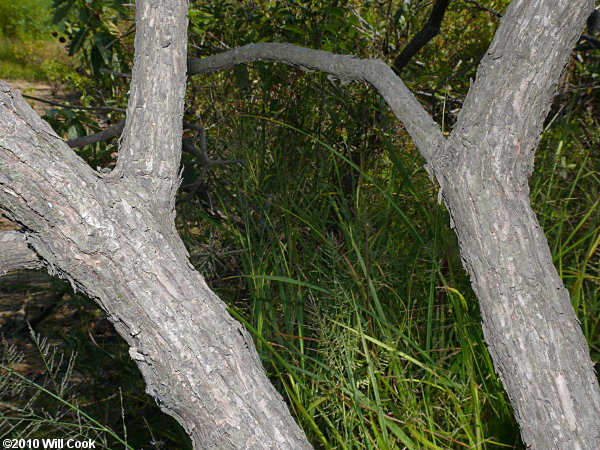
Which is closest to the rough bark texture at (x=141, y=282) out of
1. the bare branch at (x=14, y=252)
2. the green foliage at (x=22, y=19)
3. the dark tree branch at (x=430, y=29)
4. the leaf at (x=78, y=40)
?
the bare branch at (x=14, y=252)

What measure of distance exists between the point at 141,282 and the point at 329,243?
672mm

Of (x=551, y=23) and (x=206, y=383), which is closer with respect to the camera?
(x=206, y=383)

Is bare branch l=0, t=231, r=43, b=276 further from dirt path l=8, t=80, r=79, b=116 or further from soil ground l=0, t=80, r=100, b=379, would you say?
dirt path l=8, t=80, r=79, b=116

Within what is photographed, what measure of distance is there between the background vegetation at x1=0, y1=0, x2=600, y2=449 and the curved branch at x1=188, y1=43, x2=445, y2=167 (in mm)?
186

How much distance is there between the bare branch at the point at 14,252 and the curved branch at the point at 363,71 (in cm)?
87

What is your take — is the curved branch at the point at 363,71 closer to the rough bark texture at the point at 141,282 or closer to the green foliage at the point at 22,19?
the rough bark texture at the point at 141,282

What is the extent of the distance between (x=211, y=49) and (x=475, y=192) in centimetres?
205

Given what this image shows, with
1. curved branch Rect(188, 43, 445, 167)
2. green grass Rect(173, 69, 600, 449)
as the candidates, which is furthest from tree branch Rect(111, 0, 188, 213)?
curved branch Rect(188, 43, 445, 167)

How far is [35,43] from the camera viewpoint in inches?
282

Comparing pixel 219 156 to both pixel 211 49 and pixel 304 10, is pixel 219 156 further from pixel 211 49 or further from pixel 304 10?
pixel 304 10

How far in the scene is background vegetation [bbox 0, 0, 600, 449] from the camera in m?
1.49

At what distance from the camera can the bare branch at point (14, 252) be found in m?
1.07

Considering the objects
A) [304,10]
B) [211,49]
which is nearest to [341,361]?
[304,10]

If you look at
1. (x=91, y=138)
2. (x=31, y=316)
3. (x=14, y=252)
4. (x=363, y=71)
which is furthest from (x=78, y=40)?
(x=14, y=252)
